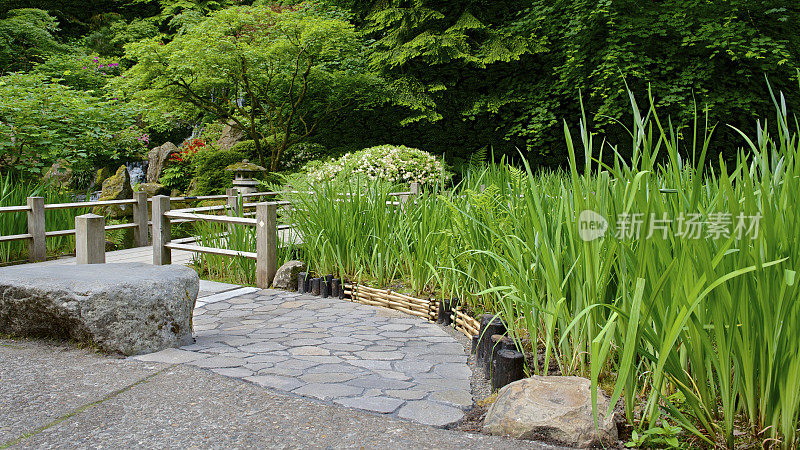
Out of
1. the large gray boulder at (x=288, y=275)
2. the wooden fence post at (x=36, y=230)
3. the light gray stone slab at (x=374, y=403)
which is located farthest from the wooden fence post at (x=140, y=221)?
the light gray stone slab at (x=374, y=403)

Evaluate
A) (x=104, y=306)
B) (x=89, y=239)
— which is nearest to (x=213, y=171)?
(x=89, y=239)

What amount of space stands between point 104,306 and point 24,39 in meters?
17.0

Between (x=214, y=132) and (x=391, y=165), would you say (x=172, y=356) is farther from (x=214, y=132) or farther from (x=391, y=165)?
(x=214, y=132)

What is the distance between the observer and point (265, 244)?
516cm

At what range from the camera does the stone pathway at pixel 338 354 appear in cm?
249

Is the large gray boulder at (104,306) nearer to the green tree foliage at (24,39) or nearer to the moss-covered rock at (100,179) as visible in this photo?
the moss-covered rock at (100,179)

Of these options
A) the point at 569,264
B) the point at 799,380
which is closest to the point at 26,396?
the point at 569,264

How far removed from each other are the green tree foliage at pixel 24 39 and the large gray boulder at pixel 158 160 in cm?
456

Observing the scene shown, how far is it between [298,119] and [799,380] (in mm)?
12274

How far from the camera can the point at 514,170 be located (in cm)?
358

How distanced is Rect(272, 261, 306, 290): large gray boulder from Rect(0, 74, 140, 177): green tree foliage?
542 centimetres

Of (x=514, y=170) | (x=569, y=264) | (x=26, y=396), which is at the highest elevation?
(x=514, y=170)

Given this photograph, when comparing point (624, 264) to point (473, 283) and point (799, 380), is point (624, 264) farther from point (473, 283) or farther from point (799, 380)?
point (473, 283)

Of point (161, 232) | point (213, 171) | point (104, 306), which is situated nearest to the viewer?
point (104, 306)
